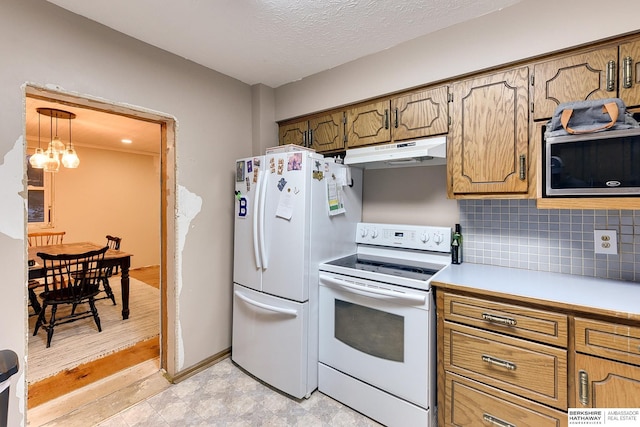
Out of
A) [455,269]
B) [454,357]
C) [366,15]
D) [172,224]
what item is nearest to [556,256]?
[455,269]

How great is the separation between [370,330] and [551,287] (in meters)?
0.97

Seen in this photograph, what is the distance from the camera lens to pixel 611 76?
138 cm

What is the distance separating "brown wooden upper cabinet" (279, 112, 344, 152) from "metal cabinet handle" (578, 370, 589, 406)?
72.6 inches

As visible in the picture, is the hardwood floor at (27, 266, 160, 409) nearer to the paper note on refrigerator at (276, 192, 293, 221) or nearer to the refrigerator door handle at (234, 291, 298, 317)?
the refrigerator door handle at (234, 291, 298, 317)

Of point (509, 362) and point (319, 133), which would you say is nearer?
point (509, 362)

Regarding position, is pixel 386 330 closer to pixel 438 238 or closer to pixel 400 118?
pixel 438 238

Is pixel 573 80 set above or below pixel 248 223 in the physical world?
above

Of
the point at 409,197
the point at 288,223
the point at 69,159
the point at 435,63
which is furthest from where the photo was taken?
the point at 69,159

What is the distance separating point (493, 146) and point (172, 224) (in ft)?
7.09

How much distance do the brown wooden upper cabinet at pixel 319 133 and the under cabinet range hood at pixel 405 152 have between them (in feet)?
0.63

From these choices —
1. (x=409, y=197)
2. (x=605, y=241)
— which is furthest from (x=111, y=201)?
(x=605, y=241)

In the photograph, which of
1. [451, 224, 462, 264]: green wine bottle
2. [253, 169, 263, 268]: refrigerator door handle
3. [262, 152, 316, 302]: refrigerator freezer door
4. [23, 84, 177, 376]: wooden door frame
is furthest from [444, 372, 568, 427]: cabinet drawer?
[23, 84, 177, 376]: wooden door frame

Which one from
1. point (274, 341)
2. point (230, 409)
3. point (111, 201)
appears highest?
point (111, 201)

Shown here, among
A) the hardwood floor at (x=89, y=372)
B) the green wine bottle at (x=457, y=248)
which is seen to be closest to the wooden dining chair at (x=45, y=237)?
the hardwood floor at (x=89, y=372)
